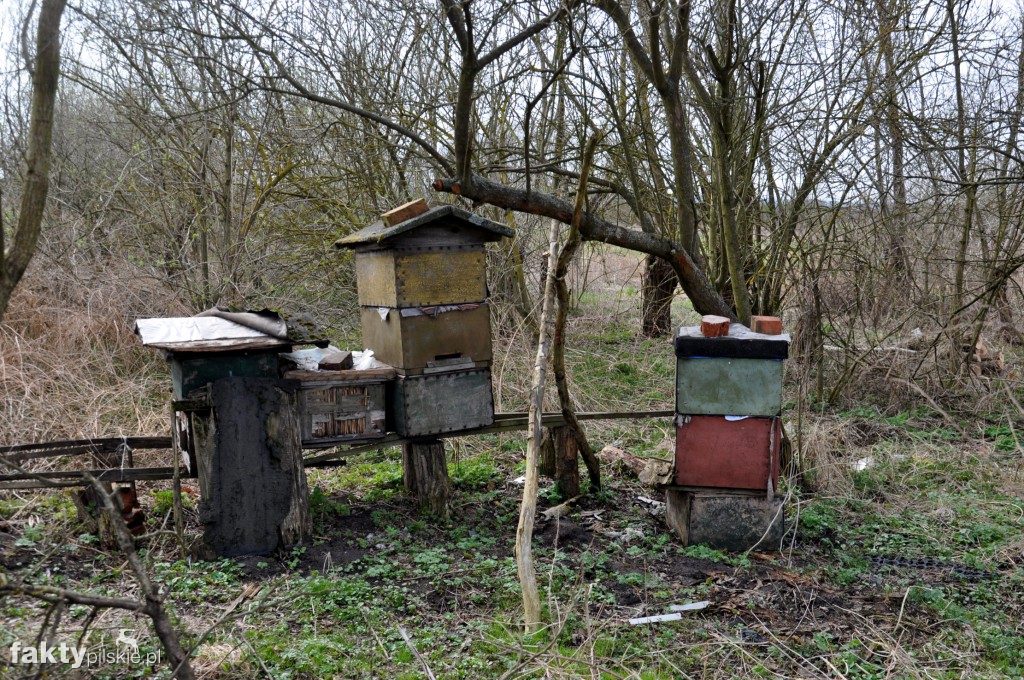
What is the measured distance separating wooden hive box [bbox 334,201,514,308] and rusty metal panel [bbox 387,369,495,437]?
54cm

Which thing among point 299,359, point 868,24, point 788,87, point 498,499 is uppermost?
point 868,24

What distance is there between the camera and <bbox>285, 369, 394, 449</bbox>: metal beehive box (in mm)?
5352

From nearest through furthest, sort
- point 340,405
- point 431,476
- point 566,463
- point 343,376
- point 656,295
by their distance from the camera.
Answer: point 343,376, point 340,405, point 431,476, point 566,463, point 656,295

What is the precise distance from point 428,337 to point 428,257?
1.78 feet

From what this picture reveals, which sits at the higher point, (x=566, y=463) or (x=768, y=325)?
(x=768, y=325)

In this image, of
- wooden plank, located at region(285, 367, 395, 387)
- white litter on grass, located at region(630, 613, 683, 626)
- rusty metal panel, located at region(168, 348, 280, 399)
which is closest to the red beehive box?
white litter on grass, located at region(630, 613, 683, 626)

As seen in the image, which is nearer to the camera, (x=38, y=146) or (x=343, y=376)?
(x=38, y=146)

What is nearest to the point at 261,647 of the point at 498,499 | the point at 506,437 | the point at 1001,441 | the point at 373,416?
the point at 373,416

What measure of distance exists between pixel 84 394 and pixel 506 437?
154 inches

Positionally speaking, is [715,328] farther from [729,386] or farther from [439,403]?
[439,403]

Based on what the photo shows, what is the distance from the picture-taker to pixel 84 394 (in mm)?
7367

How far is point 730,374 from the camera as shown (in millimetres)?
5406

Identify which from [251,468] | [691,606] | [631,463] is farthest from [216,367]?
[631,463]

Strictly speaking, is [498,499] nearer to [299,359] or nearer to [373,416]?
[373,416]
